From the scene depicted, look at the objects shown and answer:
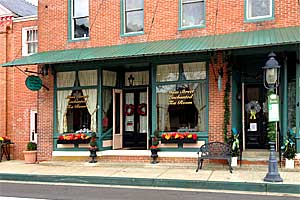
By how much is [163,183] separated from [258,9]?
6.41m

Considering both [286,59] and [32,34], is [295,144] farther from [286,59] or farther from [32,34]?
[32,34]

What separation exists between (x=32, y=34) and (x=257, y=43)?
34.9ft

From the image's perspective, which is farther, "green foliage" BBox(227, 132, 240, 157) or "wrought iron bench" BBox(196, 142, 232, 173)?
"green foliage" BBox(227, 132, 240, 157)

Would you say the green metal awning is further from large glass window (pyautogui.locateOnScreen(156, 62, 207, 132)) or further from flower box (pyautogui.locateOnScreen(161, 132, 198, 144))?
flower box (pyautogui.locateOnScreen(161, 132, 198, 144))

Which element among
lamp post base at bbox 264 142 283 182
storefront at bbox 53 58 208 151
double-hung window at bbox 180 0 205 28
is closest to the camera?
lamp post base at bbox 264 142 283 182

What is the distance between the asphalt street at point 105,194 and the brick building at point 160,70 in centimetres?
328

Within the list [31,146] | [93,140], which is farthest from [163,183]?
[31,146]

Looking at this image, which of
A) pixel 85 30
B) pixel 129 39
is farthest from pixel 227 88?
pixel 85 30

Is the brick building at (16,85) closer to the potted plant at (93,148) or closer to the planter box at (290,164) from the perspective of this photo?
the potted plant at (93,148)

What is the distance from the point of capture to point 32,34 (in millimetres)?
17906

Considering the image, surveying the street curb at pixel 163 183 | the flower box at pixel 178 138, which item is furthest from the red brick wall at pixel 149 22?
the street curb at pixel 163 183

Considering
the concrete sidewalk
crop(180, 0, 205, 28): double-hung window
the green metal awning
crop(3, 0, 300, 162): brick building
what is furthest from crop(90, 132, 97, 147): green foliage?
crop(180, 0, 205, 28): double-hung window

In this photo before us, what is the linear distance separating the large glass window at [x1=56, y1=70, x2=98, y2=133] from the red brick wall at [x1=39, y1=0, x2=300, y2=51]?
1.21 meters

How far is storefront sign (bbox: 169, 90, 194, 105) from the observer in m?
13.7
